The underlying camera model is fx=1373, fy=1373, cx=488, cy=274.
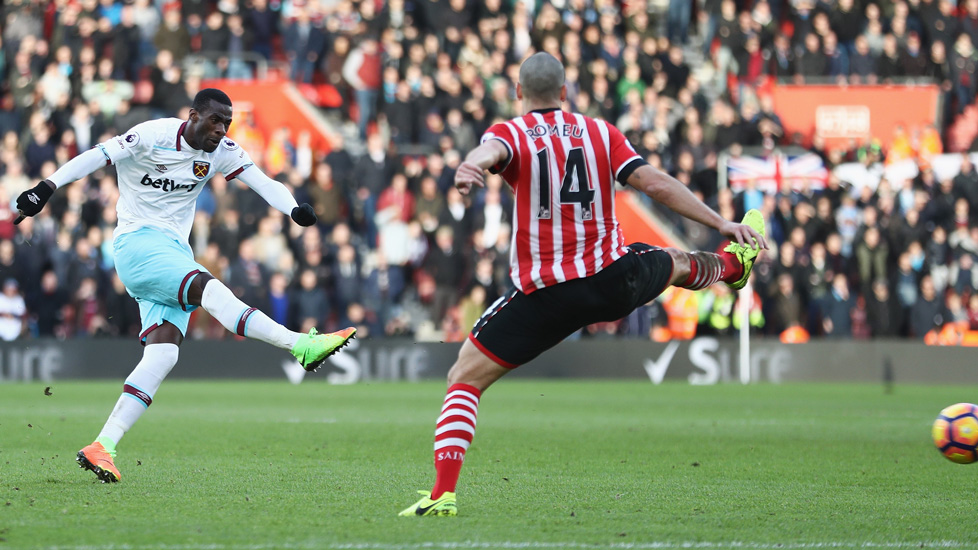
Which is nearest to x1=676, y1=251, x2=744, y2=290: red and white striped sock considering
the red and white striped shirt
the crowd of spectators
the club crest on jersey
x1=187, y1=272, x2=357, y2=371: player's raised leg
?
the red and white striped shirt

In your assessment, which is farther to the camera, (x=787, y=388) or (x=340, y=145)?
(x=340, y=145)

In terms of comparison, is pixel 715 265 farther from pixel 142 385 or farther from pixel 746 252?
pixel 142 385

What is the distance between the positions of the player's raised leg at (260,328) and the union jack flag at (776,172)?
49.8 ft

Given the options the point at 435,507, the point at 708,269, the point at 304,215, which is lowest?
the point at 435,507

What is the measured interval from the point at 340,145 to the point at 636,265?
52.1ft

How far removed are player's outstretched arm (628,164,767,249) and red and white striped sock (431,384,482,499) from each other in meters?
1.31

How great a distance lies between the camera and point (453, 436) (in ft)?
22.1

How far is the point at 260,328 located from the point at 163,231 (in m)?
1.04

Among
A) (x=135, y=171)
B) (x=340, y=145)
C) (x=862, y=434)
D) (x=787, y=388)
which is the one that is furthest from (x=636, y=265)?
(x=340, y=145)

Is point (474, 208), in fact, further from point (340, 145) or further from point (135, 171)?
point (135, 171)

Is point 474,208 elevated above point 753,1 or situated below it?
below

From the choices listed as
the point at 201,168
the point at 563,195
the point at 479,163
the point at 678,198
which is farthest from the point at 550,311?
the point at 201,168

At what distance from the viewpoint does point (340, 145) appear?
882 inches

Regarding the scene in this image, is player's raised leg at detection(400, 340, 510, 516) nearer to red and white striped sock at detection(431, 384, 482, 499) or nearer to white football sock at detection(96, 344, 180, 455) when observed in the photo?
red and white striped sock at detection(431, 384, 482, 499)
